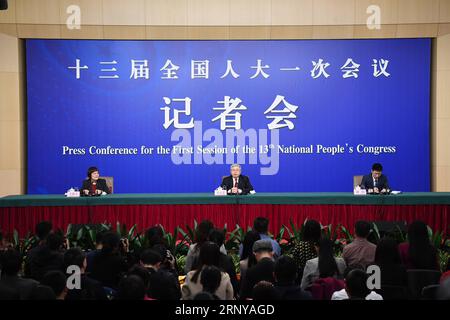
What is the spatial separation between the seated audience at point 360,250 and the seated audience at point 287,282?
129 cm

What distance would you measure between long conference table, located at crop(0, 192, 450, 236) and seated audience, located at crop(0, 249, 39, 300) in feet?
11.7

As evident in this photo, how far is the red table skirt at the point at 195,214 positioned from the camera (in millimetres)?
7359

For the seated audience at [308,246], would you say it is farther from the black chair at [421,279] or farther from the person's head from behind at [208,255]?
the person's head from behind at [208,255]

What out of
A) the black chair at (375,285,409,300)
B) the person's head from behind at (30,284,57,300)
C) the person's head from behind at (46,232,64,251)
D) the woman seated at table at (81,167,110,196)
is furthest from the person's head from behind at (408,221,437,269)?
the woman seated at table at (81,167,110,196)

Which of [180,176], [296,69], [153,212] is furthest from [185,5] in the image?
[153,212]

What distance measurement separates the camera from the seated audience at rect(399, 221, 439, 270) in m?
4.66

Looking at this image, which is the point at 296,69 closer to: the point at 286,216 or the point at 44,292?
the point at 286,216

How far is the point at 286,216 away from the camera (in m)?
7.40

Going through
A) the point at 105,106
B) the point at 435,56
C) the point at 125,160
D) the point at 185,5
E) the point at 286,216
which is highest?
the point at 185,5

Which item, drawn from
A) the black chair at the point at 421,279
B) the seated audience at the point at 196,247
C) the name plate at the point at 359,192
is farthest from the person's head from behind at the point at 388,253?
the name plate at the point at 359,192

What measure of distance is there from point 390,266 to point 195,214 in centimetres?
363

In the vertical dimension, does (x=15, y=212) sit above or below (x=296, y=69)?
below
